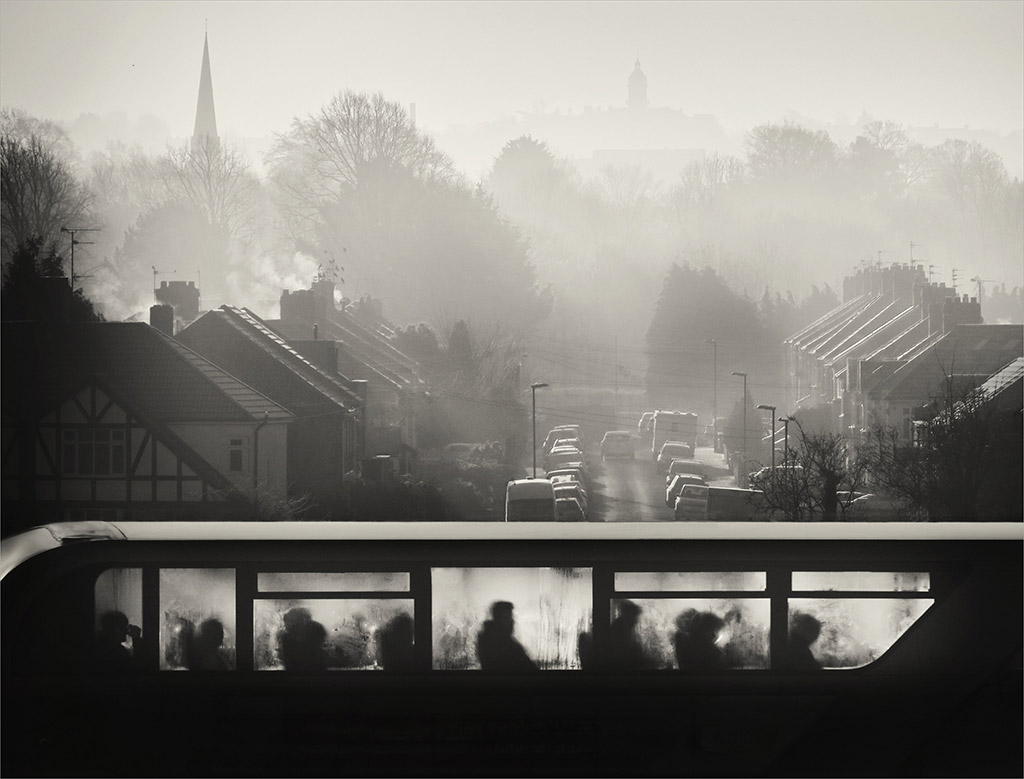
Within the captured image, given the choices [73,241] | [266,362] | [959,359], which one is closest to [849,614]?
[266,362]

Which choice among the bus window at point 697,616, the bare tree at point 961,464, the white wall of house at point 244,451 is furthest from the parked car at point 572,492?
the bus window at point 697,616

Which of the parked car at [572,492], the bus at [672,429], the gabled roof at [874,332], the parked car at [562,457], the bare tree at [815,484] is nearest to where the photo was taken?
the bare tree at [815,484]

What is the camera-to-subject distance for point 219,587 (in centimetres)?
317

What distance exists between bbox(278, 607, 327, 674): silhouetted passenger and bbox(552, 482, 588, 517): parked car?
8058mm

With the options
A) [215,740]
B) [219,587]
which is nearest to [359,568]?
[219,587]

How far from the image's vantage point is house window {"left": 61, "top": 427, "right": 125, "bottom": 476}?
32.0 ft

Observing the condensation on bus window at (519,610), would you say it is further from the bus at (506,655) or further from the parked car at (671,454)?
the parked car at (671,454)

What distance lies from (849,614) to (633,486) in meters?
9.34

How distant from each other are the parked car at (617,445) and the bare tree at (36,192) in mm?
7185

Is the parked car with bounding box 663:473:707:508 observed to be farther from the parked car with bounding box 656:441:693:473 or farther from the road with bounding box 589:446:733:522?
the parked car with bounding box 656:441:693:473

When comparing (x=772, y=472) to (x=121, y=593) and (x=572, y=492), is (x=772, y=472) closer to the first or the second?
(x=572, y=492)

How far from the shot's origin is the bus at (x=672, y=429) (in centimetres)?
1306

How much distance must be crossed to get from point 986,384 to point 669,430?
11.9ft

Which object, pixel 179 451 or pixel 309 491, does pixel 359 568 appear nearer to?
pixel 179 451
